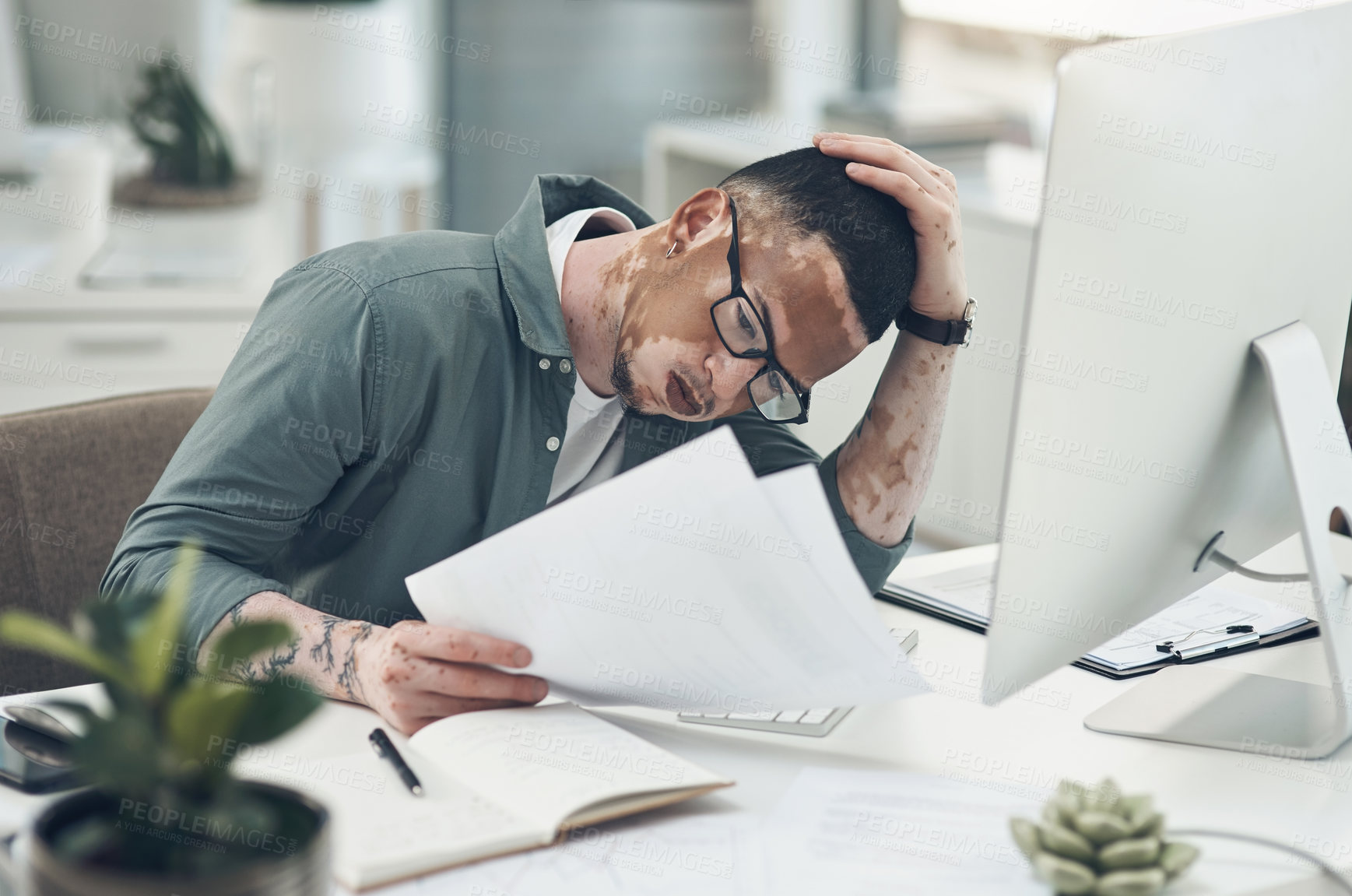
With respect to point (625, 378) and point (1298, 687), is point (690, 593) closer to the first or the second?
point (625, 378)

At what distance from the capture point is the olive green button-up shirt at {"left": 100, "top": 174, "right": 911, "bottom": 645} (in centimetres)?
98

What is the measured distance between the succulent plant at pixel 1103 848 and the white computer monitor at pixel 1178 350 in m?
0.10

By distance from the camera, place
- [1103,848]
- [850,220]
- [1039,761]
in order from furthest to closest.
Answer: [850,220] → [1039,761] → [1103,848]

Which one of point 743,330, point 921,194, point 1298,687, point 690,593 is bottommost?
point 1298,687

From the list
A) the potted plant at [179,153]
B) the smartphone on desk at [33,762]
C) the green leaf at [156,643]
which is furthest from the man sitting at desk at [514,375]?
the potted plant at [179,153]

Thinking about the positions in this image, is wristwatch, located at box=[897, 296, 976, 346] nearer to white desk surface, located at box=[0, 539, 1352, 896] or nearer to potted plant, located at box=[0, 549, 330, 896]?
white desk surface, located at box=[0, 539, 1352, 896]

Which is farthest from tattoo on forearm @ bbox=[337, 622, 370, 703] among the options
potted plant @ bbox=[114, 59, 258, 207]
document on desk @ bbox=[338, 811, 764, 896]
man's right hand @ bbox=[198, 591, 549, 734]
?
potted plant @ bbox=[114, 59, 258, 207]

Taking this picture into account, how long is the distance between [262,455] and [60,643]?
1.60ft

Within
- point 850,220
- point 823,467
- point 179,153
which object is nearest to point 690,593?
point 850,220

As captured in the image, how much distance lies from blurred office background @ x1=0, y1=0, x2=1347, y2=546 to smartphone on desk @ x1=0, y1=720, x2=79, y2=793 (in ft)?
2.59

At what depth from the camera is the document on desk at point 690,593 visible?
742 mm

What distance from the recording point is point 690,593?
791 millimetres

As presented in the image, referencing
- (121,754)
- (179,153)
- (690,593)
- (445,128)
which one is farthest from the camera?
(445,128)

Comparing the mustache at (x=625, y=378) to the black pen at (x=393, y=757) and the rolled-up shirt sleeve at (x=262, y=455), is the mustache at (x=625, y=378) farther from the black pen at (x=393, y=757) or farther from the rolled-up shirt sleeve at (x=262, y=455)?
the black pen at (x=393, y=757)
